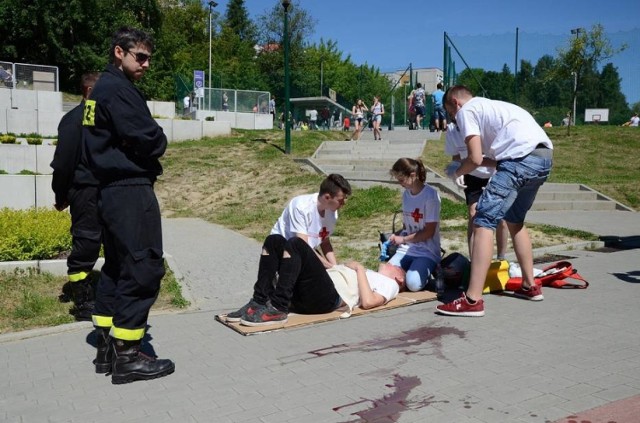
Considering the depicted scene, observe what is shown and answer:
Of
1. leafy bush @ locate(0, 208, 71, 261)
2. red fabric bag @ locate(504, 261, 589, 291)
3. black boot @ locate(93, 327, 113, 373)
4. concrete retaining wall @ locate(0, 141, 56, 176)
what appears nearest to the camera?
black boot @ locate(93, 327, 113, 373)

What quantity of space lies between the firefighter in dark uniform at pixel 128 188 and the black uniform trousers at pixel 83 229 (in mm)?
1313

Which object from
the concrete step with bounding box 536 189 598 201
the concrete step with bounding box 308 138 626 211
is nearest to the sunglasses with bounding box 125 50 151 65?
the concrete step with bounding box 308 138 626 211

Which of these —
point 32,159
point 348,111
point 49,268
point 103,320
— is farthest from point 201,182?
point 348,111

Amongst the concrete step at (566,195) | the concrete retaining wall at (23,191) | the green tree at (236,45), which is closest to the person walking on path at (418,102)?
the concrete step at (566,195)

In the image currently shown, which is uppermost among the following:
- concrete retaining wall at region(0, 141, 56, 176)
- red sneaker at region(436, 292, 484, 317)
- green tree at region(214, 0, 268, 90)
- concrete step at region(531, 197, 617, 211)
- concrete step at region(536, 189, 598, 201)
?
green tree at region(214, 0, 268, 90)

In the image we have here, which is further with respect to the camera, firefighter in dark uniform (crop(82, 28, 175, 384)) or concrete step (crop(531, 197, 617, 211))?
concrete step (crop(531, 197, 617, 211))

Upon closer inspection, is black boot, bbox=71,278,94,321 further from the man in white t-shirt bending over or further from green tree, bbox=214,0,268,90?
green tree, bbox=214,0,268,90

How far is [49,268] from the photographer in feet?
21.5

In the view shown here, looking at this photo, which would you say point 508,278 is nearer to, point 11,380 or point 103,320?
point 103,320

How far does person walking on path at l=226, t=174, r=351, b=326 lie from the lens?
493 cm

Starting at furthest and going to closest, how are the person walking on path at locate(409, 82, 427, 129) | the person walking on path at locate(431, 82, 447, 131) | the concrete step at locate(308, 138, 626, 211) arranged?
the person walking on path at locate(409, 82, 427, 129), the person walking on path at locate(431, 82, 447, 131), the concrete step at locate(308, 138, 626, 211)

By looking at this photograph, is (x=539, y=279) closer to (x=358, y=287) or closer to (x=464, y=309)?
(x=464, y=309)

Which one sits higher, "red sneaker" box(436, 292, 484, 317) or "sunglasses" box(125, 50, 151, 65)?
"sunglasses" box(125, 50, 151, 65)

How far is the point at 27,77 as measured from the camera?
915 inches
